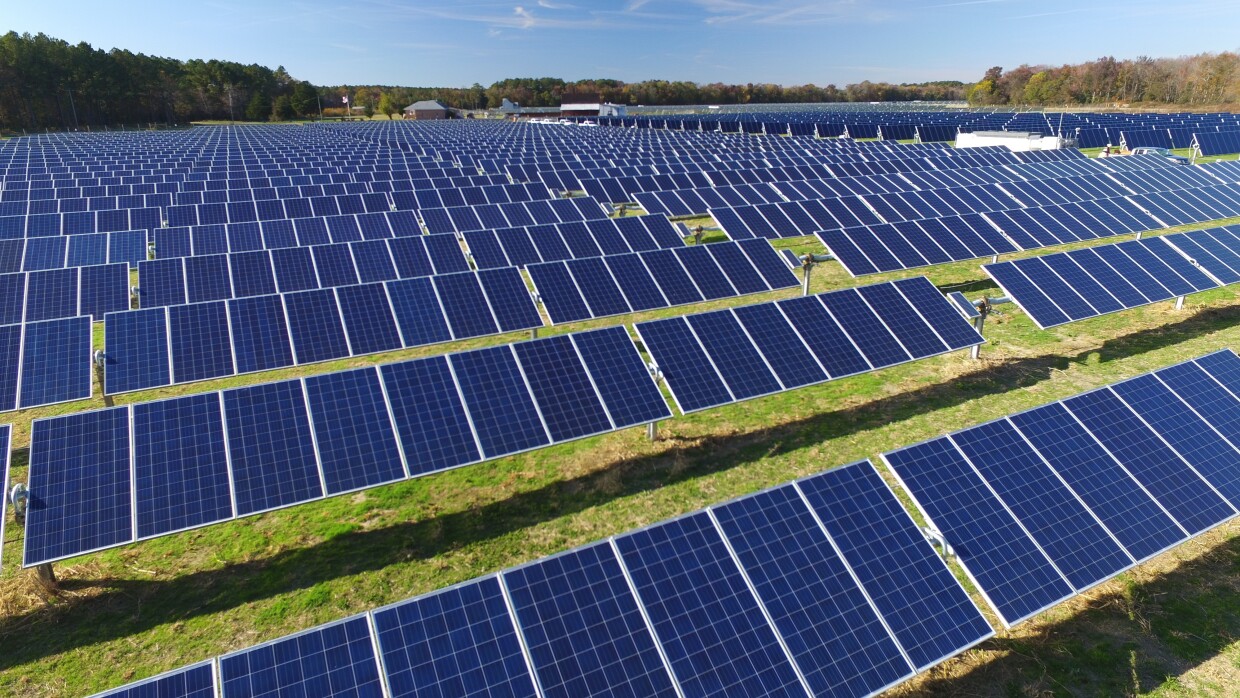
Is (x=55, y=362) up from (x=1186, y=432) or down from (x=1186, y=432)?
up

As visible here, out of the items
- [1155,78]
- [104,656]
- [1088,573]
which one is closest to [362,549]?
[104,656]

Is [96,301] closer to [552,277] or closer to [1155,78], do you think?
[552,277]

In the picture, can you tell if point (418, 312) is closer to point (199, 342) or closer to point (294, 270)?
point (199, 342)

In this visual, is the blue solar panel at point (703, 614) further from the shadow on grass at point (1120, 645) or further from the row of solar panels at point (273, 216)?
the row of solar panels at point (273, 216)

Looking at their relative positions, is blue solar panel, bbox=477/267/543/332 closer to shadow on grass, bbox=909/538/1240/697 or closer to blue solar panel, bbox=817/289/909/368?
blue solar panel, bbox=817/289/909/368

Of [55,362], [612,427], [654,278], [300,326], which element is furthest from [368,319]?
[654,278]

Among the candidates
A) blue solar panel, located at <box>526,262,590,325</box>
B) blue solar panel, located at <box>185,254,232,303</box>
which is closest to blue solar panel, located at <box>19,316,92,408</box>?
blue solar panel, located at <box>185,254,232,303</box>

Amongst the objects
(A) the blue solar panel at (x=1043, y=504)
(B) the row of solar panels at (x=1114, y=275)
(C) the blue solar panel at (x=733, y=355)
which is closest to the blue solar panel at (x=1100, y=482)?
(A) the blue solar panel at (x=1043, y=504)
